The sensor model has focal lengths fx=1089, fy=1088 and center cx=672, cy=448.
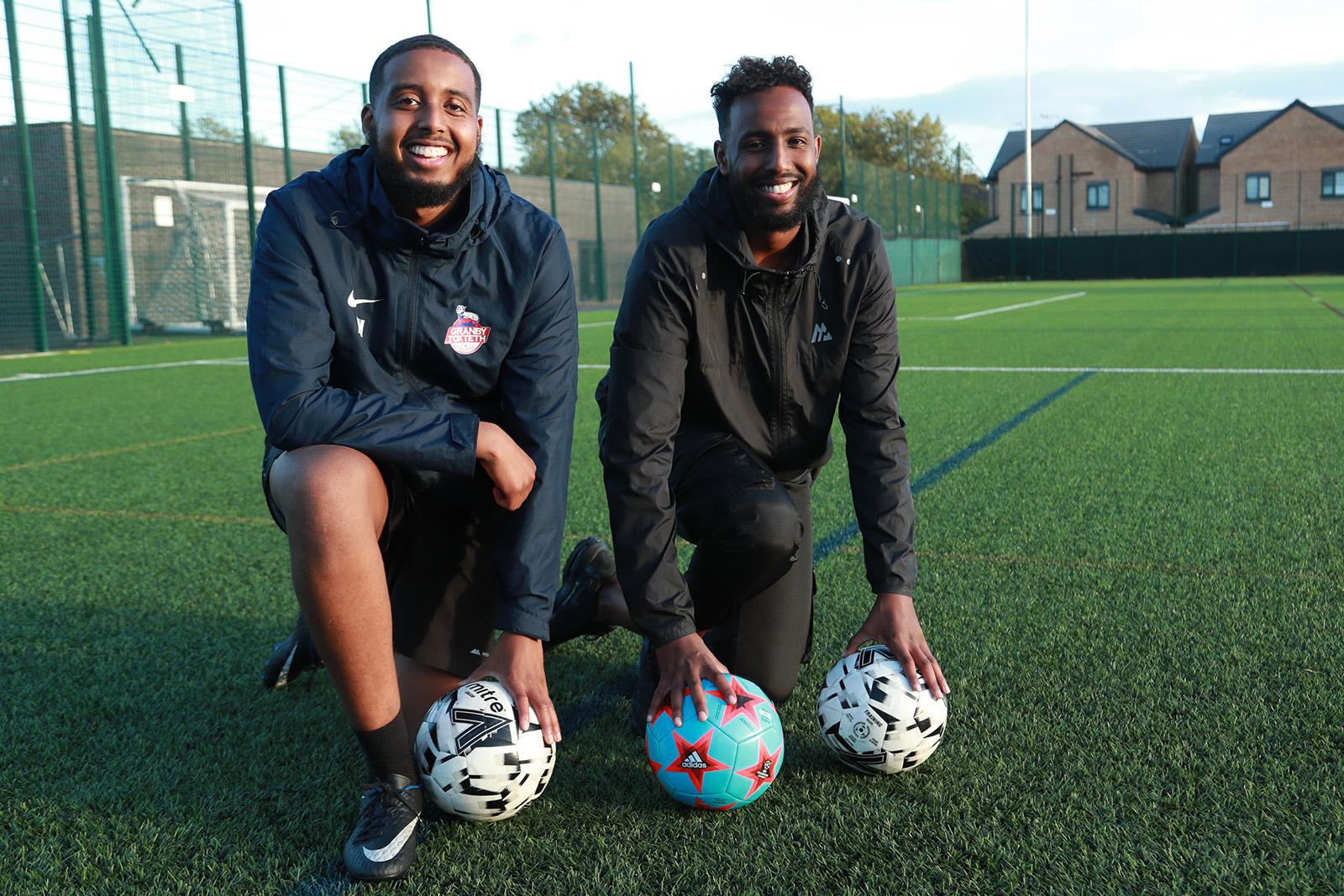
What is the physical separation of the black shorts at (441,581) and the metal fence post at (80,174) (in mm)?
13862

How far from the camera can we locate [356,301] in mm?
2312

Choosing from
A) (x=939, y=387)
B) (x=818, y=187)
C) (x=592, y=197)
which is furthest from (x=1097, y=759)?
(x=592, y=197)

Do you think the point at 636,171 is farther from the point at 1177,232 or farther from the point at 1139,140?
the point at 1139,140

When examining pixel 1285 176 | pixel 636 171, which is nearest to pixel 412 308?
pixel 636 171

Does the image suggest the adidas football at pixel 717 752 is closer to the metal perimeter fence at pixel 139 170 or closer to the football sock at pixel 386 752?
the football sock at pixel 386 752

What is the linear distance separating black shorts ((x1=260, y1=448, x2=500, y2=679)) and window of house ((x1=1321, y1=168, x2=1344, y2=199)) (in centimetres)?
5457

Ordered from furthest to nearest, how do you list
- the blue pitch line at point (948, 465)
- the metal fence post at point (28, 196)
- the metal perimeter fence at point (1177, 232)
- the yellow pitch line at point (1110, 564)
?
1. the metal perimeter fence at point (1177, 232)
2. the metal fence post at point (28, 196)
3. the blue pitch line at point (948, 465)
4. the yellow pitch line at point (1110, 564)

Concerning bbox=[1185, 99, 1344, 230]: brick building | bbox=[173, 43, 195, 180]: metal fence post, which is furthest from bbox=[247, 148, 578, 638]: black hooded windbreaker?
bbox=[1185, 99, 1344, 230]: brick building

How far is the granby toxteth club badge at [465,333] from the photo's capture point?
93.1 inches

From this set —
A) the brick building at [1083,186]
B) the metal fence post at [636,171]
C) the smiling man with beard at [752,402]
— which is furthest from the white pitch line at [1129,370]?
the brick building at [1083,186]

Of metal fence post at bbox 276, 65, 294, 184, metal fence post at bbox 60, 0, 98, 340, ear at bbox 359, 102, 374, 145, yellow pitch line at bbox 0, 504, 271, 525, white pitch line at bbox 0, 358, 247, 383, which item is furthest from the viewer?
metal fence post at bbox 276, 65, 294, 184

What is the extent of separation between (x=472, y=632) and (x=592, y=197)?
2342 centimetres

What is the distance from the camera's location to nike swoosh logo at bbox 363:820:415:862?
1.85m

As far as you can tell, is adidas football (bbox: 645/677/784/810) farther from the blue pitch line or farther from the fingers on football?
the blue pitch line
